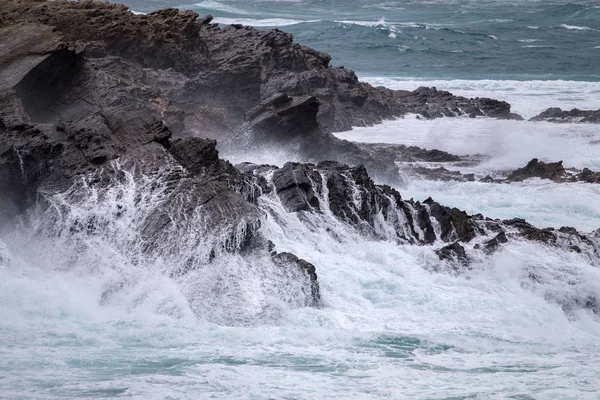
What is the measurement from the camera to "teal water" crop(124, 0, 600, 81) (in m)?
41.2

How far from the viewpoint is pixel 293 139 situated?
1905cm

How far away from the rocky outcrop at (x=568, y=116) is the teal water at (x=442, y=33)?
9.69 metres

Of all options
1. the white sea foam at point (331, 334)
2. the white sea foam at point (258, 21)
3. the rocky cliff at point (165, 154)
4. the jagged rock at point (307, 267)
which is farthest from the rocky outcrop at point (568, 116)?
the white sea foam at point (258, 21)

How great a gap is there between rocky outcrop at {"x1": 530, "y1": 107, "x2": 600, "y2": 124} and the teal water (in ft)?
31.8

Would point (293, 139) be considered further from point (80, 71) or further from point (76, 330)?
point (76, 330)

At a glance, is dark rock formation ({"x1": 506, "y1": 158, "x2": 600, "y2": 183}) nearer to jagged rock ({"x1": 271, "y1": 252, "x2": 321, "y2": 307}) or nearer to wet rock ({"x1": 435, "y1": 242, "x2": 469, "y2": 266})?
wet rock ({"x1": 435, "y1": 242, "x2": 469, "y2": 266})

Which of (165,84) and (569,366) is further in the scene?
(165,84)

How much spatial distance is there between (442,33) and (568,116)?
22122mm

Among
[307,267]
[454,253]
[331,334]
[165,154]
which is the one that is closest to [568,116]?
[454,253]

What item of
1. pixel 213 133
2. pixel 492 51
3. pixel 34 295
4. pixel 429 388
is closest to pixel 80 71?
pixel 213 133

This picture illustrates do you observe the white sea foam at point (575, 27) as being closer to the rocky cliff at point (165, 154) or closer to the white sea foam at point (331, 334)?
the rocky cliff at point (165, 154)

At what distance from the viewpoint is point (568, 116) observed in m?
28.8

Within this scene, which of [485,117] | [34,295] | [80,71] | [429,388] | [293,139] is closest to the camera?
[429,388]

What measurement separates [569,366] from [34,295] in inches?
257
